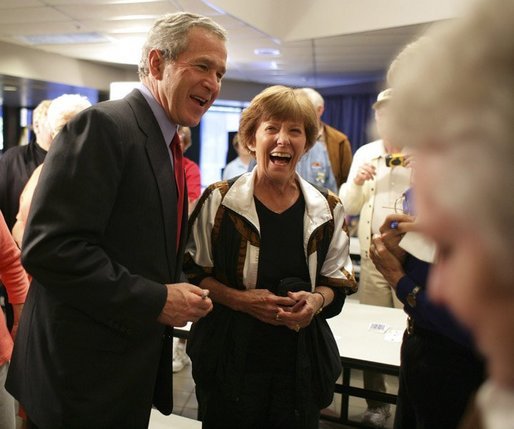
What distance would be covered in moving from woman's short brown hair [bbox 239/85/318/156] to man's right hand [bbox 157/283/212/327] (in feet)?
2.39

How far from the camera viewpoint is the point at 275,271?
1585mm

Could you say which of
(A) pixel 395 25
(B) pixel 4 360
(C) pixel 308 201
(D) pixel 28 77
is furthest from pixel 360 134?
(B) pixel 4 360

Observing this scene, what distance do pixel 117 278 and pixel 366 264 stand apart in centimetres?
221

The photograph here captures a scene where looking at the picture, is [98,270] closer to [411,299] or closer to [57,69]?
[411,299]

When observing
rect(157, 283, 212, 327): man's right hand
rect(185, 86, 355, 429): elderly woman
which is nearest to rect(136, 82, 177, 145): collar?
rect(185, 86, 355, 429): elderly woman

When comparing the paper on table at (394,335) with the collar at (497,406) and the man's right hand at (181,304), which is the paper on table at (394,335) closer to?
the man's right hand at (181,304)

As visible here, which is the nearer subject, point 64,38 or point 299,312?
point 299,312

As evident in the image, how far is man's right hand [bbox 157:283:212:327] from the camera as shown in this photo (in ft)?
4.04

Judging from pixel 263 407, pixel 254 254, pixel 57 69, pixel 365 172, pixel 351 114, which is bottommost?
pixel 263 407

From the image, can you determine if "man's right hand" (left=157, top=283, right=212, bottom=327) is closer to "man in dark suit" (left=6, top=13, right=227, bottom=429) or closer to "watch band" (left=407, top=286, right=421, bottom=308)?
"man in dark suit" (left=6, top=13, right=227, bottom=429)

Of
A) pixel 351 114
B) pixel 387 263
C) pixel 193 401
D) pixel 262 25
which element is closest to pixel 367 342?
pixel 387 263

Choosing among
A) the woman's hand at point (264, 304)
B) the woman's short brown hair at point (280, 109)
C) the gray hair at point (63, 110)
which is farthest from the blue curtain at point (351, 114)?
the woman's hand at point (264, 304)

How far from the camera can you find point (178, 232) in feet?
4.68

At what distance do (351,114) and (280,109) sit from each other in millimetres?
7437
